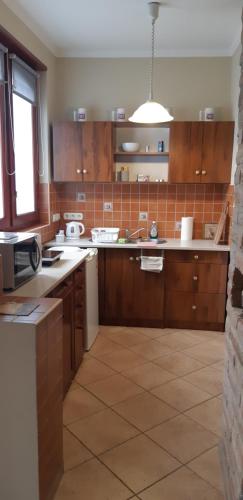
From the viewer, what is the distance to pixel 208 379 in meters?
2.91

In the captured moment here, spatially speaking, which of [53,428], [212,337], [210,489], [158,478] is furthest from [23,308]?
[212,337]

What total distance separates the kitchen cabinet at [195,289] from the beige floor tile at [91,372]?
1075 millimetres

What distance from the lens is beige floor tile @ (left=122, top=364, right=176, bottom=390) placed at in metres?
2.85

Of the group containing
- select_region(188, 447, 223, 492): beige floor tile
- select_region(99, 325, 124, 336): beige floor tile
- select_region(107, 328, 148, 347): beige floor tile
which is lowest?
select_region(188, 447, 223, 492): beige floor tile

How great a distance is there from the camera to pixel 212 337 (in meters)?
3.73

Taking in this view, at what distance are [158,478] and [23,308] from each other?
115cm

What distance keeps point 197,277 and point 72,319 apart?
59.7 inches

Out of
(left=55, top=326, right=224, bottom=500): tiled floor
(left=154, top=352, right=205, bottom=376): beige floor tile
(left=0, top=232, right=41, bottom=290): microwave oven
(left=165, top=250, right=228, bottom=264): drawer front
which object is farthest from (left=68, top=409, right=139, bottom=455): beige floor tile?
(left=165, top=250, right=228, bottom=264): drawer front

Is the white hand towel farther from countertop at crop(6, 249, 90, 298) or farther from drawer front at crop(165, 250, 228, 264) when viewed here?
countertop at crop(6, 249, 90, 298)

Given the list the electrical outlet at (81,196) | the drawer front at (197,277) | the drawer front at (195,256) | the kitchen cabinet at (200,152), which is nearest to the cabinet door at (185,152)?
the kitchen cabinet at (200,152)

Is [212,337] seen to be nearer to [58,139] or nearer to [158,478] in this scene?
[158,478]

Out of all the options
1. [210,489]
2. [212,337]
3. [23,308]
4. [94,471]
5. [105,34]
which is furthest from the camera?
[212,337]

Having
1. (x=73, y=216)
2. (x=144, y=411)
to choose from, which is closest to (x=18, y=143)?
(x=73, y=216)

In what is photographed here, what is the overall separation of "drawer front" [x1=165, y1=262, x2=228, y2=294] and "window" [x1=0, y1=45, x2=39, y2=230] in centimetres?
152
